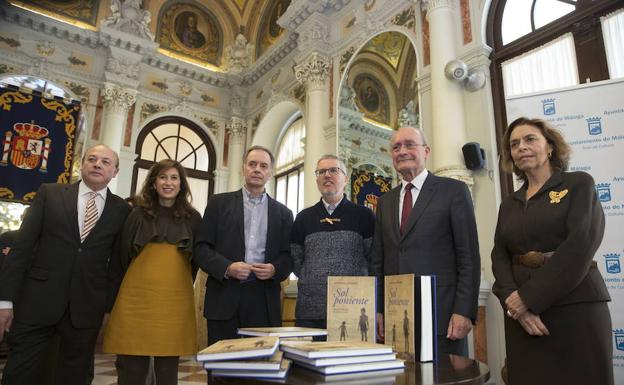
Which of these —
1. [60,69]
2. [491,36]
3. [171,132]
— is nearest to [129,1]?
[60,69]

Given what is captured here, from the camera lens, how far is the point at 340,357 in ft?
3.06

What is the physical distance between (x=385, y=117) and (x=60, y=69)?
5.67 m

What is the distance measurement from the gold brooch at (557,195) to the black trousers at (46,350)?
201 cm

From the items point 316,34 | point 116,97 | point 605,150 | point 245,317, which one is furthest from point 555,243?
point 116,97

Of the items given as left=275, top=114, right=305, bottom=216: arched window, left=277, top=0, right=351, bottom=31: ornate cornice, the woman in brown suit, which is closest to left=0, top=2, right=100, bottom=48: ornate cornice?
left=277, top=0, right=351, bottom=31: ornate cornice

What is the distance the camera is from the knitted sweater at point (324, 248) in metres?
1.96

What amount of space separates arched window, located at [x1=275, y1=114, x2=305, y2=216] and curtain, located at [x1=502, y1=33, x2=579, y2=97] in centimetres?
396

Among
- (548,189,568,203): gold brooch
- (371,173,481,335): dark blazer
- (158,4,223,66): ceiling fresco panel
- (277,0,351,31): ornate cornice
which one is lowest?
(371,173,481,335): dark blazer

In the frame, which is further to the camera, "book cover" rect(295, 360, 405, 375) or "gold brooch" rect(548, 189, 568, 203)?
"gold brooch" rect(548, 189, 568, 203)

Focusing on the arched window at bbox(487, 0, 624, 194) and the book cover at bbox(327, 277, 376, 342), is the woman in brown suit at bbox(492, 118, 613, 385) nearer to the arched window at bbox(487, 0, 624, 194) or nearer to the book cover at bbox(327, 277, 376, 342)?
the book cover at bbox(327, 277, 376, 342)

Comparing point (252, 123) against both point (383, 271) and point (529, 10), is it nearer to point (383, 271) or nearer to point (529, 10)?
point (529, 10)

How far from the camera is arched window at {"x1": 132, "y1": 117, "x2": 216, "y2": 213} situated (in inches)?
322

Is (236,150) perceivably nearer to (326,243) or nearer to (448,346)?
(326,243)

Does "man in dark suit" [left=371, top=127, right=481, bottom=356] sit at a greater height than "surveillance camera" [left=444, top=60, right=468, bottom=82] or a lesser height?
lesser
